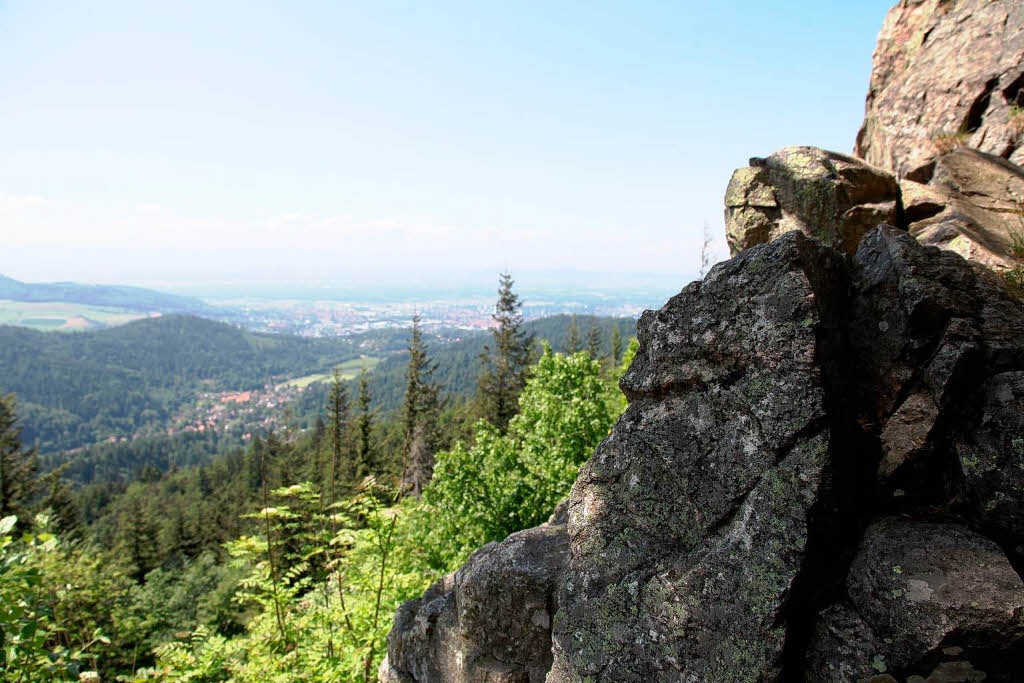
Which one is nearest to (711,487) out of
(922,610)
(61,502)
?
(922,610)

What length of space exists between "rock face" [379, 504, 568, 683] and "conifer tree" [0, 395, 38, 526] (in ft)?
150

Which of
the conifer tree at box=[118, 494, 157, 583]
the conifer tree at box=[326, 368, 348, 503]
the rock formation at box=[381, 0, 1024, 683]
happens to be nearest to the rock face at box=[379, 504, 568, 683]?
the rock formation at box=[381, 0, 1024, 683]

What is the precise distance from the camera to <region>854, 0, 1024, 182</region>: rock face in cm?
1095

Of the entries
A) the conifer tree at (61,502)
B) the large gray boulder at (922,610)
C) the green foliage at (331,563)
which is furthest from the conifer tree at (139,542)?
the large gray boulder at (922,610)

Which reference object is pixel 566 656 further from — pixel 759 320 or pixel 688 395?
pixel 759 320

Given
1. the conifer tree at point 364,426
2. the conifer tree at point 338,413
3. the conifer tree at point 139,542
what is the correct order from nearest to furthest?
the conifer tree at point 338,413, the conifer tree at point 364,426, the conifer tree at point 139,542

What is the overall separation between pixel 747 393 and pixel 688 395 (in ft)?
1.87

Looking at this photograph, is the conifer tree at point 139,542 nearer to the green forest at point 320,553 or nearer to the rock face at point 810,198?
Result: the green forest at point 320,553

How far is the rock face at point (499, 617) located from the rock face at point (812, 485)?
1.97ft

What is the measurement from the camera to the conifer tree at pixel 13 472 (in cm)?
3866

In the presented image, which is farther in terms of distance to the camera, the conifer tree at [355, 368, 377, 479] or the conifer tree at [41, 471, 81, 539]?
the conifer tree at [355, 368, 377, 479]

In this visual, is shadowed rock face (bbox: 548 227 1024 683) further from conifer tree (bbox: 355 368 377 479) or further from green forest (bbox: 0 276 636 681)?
conifer tree (bbox: 355 368 377 479)

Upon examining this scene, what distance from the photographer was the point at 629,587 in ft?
15.7

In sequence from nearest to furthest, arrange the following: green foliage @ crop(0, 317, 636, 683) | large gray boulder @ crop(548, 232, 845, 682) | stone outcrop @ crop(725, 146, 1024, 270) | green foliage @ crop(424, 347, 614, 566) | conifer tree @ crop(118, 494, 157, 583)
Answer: large gray boulder @ crop(548, 232, 845, 682) → green foliage @ crop(0, 317, 636, 683) → stone outcrop @ crop(725, 146, 1024, 270) → green foliage @ crop(424, 347, 614, 566) → conifer tree @ crop(118, 494, 157, 583)
